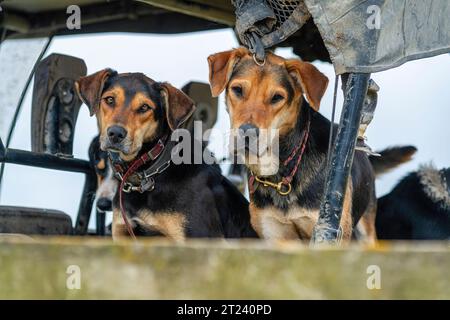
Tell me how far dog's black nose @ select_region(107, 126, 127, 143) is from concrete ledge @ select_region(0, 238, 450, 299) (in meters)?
2.94

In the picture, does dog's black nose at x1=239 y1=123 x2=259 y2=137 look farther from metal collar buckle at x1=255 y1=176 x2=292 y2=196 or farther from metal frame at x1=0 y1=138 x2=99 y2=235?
metal frame at x1=0 y1=138 x2=99 y2=235

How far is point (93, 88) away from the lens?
5652mm

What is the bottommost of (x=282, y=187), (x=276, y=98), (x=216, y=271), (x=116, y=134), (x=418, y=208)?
(x=216, y=271)

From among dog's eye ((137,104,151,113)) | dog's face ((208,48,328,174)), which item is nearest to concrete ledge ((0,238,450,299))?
dog's face ((208,48,328,174))

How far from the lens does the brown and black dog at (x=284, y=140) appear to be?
5.02m

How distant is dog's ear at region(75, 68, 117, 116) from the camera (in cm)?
562

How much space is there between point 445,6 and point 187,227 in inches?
82.7

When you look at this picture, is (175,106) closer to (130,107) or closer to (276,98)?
(130,107)

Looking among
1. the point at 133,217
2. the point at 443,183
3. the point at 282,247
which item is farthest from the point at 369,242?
the point at 282,247

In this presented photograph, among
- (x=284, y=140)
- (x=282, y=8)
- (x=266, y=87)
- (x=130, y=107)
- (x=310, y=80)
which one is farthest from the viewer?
(x=130, y=107)

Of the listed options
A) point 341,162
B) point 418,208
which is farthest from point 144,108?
point 418,208

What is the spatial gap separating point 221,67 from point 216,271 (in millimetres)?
3024

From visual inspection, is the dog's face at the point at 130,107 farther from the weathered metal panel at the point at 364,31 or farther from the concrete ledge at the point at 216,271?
the concrete ledge at the point at 216,271
